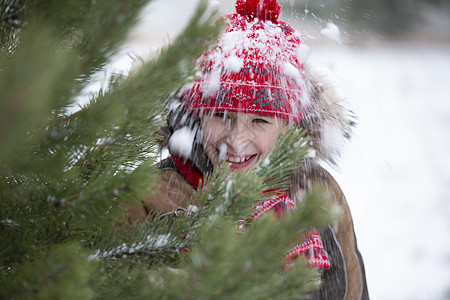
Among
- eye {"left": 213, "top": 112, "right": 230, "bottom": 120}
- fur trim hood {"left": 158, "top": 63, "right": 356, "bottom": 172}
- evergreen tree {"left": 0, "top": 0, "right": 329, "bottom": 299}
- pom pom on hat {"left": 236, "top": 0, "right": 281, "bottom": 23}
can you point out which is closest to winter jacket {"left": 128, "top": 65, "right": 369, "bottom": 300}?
fur trim hood {"left": 158, "top": 63, "right": 356, "bottom": 172}

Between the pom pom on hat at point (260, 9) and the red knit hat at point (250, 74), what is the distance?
0.05 meters

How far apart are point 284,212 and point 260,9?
70 cm

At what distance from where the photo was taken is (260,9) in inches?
55.8

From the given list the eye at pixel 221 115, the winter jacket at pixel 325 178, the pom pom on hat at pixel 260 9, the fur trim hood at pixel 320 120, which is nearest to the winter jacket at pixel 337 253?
the winter jacket at pixel 325 178

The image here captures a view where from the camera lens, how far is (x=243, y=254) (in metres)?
0.54

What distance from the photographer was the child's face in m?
1.38

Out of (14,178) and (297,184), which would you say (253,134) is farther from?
(14,178)

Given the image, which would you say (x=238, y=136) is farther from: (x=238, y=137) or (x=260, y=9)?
(x=260, y=9)

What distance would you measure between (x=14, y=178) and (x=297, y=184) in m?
1.21

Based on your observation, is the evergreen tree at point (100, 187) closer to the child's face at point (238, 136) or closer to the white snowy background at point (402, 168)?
the child's face at point (238, 136)

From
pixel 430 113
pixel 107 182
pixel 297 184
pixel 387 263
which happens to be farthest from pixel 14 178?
pixel 430 113

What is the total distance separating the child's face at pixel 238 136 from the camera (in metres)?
1.38

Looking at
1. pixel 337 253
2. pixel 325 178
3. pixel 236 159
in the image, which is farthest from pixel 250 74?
pixel 337 253

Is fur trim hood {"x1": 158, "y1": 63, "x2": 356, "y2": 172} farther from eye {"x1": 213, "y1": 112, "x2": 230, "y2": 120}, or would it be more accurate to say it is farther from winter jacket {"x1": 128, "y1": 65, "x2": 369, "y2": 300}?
eye {"x1": 213, "y1": 112, "x2": 230, "y2": 120}
